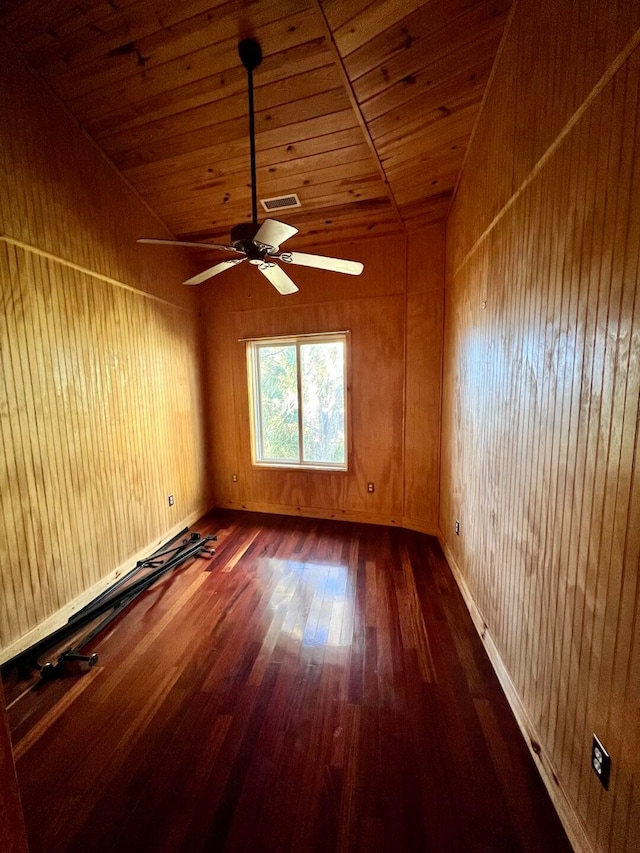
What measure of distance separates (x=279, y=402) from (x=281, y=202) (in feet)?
6.72

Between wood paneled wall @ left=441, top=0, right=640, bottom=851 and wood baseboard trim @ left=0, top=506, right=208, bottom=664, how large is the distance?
2853 millimetres

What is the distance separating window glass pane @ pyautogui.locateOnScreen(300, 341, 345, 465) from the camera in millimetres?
3730

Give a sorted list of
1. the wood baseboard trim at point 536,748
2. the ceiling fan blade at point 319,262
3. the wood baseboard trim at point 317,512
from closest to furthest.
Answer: the wood baseboard trim at point 536,748, the ceiling fan blade at point 319,262, the wood baseboard trim at point 317,512

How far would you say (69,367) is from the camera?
7.84ft

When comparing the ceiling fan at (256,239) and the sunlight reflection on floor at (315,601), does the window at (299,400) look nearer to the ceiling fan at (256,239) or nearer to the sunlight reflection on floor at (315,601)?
the sunlight reflection on floor at (315,601)

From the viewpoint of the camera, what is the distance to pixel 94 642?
7.00ft

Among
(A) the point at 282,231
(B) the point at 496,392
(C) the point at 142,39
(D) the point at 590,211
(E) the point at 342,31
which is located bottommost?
(B) the point at 496,392

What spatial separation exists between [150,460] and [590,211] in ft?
11.6

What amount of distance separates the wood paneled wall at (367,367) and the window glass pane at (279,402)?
8.3 inches

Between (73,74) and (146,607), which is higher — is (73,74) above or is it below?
above

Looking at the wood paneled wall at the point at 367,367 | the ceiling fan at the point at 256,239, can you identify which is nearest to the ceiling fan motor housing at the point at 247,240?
the ceiling fan at the point at 256,239

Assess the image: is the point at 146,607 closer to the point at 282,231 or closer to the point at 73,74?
the point at 282,231

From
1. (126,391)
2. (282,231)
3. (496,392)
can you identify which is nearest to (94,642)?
(126,391)

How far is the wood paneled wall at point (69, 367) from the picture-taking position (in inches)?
80.0
